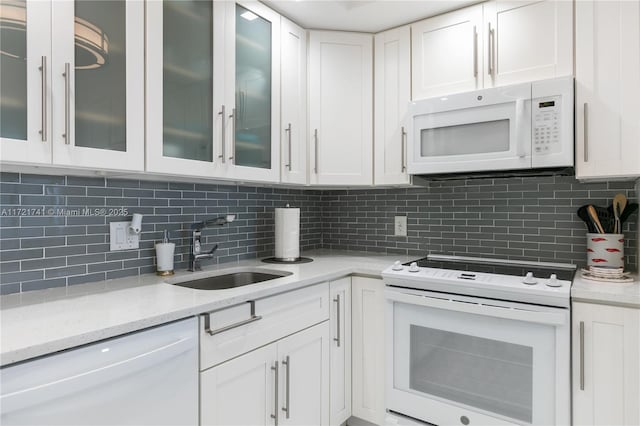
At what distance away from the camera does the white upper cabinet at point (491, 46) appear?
177 cm

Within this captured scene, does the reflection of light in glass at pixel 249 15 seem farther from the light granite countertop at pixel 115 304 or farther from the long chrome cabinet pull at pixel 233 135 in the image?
the light granite countertop at pixel 115 304

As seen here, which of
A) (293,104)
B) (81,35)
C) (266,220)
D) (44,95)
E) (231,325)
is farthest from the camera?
(266,220)

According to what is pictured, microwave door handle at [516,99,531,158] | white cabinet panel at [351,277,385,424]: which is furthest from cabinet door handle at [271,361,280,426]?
microwave door handle at [516,99,531,158]

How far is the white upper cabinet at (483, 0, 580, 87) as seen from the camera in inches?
68.8

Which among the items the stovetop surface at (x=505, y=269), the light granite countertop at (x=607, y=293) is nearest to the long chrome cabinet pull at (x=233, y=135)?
the stovetop surface at (x=505, y=269)

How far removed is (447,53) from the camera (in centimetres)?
204

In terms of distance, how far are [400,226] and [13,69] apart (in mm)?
2086

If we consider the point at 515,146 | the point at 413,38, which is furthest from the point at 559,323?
the point at 413,38

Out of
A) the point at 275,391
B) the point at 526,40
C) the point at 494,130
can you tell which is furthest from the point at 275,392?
the point at 526,40

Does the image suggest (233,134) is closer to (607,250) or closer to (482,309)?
(482,309)

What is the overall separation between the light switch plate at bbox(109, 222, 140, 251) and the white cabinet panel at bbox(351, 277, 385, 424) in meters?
1.08

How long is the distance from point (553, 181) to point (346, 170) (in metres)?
1.11

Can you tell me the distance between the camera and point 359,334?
203 centimetres

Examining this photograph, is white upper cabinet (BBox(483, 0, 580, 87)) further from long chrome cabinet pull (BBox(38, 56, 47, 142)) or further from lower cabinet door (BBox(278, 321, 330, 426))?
long chrome cabinet pull (BBox(38, 56, 47, 142))
